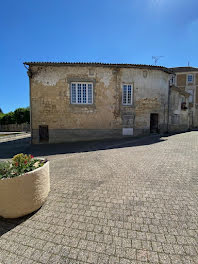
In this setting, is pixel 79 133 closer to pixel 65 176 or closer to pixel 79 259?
pixel 65 176

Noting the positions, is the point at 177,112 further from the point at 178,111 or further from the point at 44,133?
the point at 44,133

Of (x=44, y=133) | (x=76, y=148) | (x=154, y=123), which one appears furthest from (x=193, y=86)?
(x=44, y=133)

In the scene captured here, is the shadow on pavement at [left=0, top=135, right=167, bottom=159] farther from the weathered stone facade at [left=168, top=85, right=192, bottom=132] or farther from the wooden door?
the weathered stone facade at [left=168, top=85, right=192, bottom=132]

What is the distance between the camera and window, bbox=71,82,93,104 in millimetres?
12021

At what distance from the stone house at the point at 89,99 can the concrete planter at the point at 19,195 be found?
9.66 meters

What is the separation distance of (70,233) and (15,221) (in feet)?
3.88

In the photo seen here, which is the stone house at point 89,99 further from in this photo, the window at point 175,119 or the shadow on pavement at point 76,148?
the window at point 175,119

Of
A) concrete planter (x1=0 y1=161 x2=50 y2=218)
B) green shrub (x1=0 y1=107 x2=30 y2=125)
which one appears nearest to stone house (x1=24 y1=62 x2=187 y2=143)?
concrete planter (x1=0 y1=161 x2=50 y2=218)

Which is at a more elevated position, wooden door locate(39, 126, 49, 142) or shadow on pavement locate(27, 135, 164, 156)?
wooden door locate(39, 126, 49, 142)

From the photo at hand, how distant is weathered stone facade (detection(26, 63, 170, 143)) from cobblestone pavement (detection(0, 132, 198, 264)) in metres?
8.59

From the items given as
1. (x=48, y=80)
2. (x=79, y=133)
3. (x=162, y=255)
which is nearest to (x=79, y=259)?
(x=162, y=255)

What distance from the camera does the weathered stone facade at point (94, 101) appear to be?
11.7 m

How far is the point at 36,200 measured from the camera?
8.87 ft

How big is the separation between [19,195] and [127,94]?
1241 cm
